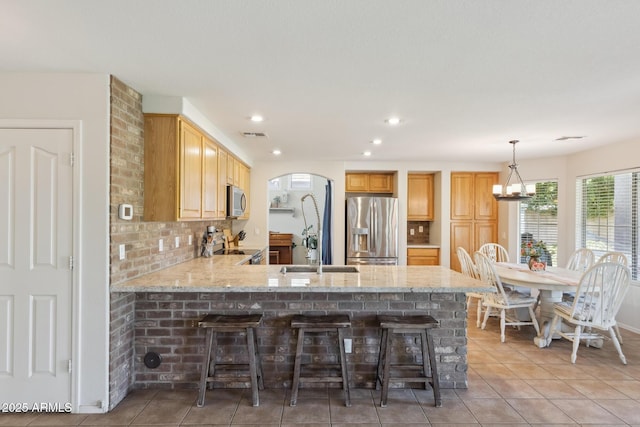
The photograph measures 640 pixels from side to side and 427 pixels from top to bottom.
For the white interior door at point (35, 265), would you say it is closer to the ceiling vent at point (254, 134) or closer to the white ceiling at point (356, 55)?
the white ceiling at point (356, 55)

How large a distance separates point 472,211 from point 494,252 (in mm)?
1002

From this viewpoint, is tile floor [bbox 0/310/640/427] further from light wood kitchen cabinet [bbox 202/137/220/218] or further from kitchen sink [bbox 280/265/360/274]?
light wood kitchen cabinet [bbox 202/137/220/218]

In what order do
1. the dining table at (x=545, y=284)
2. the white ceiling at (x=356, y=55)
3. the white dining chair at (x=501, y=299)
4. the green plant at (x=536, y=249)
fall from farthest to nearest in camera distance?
the green plant at (x=536, y=249) → the white dining chair at (x=501, y=299) → the dining table at (x=545, y=284) → the white ceiling at (x=356, y=55)

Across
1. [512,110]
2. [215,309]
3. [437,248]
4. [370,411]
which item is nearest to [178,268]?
[215,309]

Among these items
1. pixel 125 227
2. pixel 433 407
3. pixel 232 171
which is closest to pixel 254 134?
pixel 232 171

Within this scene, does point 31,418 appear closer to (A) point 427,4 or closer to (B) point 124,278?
(B) point 124,278

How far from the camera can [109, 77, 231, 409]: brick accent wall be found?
2.42m

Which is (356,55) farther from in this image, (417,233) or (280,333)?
(417,233)

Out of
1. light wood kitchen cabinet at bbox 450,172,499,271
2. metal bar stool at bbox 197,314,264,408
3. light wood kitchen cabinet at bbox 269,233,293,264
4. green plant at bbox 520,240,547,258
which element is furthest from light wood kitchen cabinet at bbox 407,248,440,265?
metal bar stool at bbox 197,314,264,408

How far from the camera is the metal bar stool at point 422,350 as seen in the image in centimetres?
249

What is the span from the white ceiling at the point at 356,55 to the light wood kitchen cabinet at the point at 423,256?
123 inches

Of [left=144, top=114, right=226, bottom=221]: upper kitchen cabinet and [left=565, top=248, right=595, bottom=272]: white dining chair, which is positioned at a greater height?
[left=144, top=114, right=226, bottom=221]: upper kitchen cabinet

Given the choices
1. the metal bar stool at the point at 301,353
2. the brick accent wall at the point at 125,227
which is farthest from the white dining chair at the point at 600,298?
the brick accent wall at the point at 125,227

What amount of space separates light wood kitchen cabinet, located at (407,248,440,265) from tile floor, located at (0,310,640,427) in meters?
3.08
